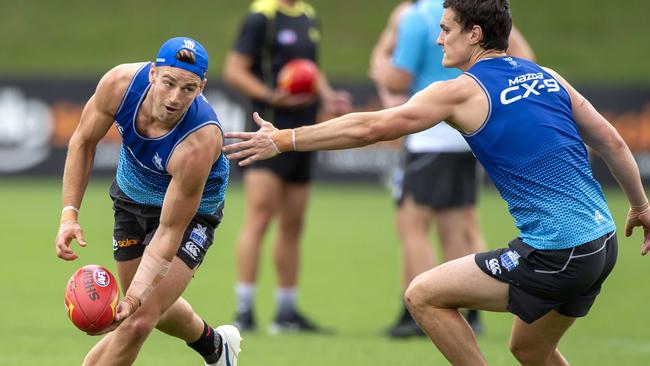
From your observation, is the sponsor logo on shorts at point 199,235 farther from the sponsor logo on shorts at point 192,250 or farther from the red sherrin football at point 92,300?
Result: the red sherrin football at point 92,300

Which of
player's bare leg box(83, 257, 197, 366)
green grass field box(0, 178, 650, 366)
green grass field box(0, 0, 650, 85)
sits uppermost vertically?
player's bare leg box(83, 257, 197, 366)

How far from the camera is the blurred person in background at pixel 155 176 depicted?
Result: 5781 mm

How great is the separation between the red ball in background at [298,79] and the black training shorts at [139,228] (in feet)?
9.66

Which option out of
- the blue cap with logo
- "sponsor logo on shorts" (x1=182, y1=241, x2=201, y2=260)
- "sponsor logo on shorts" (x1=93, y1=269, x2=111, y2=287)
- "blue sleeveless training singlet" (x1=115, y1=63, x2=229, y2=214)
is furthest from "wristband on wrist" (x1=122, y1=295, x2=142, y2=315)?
the blue cap with logo

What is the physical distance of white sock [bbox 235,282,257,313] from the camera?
926 cm

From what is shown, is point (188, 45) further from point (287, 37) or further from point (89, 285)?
point (287, 37)

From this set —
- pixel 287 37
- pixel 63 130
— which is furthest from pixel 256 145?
pixel 63 130

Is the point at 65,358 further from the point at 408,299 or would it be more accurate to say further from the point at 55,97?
the point at 55,97

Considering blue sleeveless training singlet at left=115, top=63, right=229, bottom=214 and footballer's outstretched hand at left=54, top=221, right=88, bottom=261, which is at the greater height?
blue sleeveless training singlet at left=115, top=63, right=229, bottom=214

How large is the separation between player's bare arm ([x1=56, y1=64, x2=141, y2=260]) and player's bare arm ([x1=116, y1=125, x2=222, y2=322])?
0.37 metres

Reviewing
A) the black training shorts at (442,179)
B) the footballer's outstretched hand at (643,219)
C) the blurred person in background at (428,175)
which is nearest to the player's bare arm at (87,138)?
the footballer's outstretched hand at (643,219)

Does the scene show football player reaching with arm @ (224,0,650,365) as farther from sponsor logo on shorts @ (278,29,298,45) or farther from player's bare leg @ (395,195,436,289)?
sponsor logo on shorts @ (278,29,298,45)

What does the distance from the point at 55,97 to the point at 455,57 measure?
15857 millimetres

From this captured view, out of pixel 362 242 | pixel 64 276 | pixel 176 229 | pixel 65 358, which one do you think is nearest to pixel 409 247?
pixel 65 358
